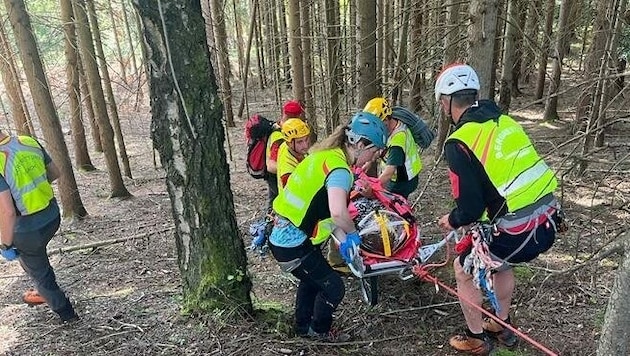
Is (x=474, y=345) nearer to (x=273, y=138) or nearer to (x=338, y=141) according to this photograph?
(x=338, y=141)

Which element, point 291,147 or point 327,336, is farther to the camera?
point 291,147

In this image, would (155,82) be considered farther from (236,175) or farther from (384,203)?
(236,175)

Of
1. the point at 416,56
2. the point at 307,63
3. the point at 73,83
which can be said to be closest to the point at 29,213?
the point at 416,56

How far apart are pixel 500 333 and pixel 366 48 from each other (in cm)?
362

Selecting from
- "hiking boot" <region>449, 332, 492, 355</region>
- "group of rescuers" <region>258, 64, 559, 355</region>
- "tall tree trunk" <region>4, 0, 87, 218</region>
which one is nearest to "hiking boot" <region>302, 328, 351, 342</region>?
"group of rescuers" <region>258, 64, 559, 355</region>

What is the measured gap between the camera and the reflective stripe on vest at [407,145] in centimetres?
491

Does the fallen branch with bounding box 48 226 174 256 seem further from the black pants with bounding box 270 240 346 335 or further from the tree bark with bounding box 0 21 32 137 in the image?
the tree bark with bounding box 0 21 32 137

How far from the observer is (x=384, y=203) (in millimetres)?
4738

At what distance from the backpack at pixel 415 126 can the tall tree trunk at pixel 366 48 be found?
1.16 meters

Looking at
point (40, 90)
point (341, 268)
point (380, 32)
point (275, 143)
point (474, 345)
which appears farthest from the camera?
point (380, 32)

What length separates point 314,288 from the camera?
13.4 feet

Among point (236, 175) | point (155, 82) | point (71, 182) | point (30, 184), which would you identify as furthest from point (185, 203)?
point (236, 175)

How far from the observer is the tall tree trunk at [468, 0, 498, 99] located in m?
4.90

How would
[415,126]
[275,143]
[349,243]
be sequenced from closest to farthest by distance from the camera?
1. [349,243]
2. [415,126]
3. [275,143]
